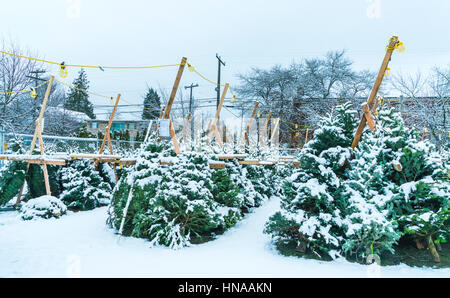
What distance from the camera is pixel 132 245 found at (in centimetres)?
490

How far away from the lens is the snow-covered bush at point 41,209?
21.7 feet

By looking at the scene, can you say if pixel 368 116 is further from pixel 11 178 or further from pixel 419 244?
pixel 11 178

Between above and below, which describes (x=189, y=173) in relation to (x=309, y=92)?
below

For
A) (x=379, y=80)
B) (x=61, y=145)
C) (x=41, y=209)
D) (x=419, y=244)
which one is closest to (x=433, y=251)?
(x=419, y=244)

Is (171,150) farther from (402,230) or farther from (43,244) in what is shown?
(402,230)

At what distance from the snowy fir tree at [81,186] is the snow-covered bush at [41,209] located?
0.78 metres

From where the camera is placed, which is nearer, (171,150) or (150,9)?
(171,150)

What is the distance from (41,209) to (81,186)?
4.39 feet

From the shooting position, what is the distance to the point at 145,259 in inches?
167

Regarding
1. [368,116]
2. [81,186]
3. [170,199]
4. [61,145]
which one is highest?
[368,116]

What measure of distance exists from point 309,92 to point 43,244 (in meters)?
25.3

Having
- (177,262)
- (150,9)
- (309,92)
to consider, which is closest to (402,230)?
(177,262)
